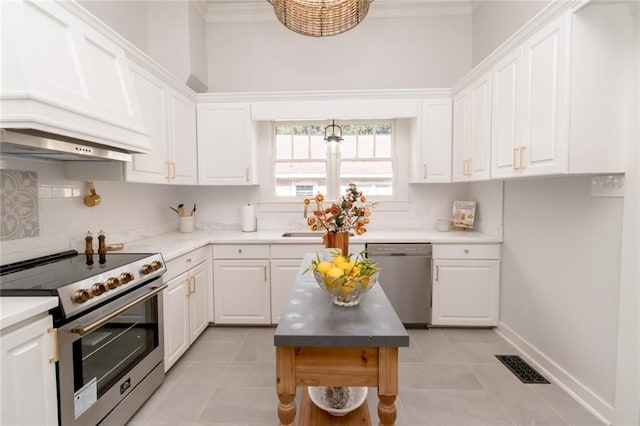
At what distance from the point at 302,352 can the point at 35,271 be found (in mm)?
1573

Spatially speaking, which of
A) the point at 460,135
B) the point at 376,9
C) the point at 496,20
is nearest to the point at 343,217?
the point at 460,135

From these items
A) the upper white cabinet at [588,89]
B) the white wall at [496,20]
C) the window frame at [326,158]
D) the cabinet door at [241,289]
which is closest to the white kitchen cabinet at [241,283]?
the cabinet door at [241,289]

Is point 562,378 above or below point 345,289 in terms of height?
below

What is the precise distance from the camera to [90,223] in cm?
232

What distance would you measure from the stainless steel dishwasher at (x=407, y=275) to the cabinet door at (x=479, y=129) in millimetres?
838

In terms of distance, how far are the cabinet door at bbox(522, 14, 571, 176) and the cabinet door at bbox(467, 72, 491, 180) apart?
0.50 meters

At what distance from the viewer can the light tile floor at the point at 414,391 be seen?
191cm

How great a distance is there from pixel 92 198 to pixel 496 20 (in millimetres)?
3960

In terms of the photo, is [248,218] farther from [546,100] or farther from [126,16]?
[546,100]

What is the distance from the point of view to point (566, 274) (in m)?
2.17

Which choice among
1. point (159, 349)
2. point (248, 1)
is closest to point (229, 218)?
point (159, 349)

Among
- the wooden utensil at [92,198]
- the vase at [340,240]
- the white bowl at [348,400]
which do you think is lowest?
the white bowl at [348,400]

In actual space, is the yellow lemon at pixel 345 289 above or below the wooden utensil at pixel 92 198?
below

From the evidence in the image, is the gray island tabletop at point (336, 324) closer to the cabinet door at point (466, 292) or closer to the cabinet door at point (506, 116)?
the cabinet door at point (506, 116)
